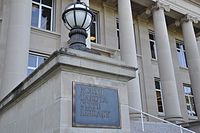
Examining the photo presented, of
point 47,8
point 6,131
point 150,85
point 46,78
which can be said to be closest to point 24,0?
point 47,8

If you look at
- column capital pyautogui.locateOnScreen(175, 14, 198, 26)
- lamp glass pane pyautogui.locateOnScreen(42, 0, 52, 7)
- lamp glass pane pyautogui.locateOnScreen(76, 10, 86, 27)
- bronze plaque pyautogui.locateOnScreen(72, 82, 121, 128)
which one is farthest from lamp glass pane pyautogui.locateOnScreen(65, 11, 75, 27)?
column capital pyautogui.locateOnScreen(175, 14, 198, 26)

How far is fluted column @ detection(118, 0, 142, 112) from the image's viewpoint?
46.6 feet

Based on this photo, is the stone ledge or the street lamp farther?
the street lamp

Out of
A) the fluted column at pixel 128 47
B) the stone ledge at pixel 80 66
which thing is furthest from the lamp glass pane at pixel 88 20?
the fluted column at pixel 128 47

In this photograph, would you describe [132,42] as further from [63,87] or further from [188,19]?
[63,87]

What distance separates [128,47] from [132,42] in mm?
479

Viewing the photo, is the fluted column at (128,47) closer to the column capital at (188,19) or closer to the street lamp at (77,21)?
the column capital at (188,19)

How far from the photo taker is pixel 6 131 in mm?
6441

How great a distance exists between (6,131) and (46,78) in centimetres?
249

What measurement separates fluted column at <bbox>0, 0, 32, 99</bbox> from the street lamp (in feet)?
18.8

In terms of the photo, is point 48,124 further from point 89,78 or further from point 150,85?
point 150,85

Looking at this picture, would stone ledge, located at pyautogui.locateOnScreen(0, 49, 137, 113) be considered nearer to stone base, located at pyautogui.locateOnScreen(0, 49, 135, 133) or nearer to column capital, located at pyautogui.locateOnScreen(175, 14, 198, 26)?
stone base, located at pyautogui.locateOnScreen(0, 49, 135, 133)

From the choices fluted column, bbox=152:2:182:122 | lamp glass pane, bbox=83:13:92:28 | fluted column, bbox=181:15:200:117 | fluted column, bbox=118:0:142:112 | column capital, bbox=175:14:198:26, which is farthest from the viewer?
column capital, bbox=175:14:198:26

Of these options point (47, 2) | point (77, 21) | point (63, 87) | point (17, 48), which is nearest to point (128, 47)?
point (17, 48)
